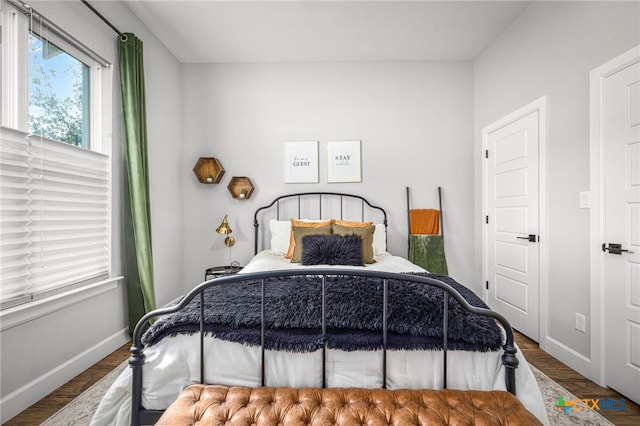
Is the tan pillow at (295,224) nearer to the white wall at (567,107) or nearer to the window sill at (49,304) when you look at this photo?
the window sill at (49,304)

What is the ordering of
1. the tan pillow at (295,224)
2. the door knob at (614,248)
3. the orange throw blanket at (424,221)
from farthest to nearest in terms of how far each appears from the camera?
1. the orange throw blanket at (424,221)
2. the tan pillow at (295,224)
3. the door knob at (614,248)

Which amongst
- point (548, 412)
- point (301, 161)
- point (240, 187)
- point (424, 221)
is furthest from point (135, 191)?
point (548, 412)

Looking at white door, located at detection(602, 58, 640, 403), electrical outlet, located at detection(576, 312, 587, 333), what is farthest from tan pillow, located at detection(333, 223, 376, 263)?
white door, located at detection(602, 58, 640, 403)

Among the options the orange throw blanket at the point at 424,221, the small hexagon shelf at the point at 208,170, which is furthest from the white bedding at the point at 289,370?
the small hexagon shelf at the point at 208,170

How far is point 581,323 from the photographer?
208cm

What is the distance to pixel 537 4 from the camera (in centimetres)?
245

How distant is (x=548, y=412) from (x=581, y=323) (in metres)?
0.76

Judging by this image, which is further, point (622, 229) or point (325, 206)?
point (325, 206)

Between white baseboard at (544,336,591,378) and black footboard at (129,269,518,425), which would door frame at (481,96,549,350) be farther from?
black footboard at (129,269,518,425)

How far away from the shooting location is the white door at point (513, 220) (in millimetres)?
2557

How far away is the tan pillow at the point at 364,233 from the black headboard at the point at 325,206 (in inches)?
20.0

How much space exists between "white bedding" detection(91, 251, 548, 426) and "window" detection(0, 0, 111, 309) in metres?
1.03

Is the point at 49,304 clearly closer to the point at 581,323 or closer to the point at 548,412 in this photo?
the point at 548,412

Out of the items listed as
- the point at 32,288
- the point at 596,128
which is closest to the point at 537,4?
the point at 596,128
